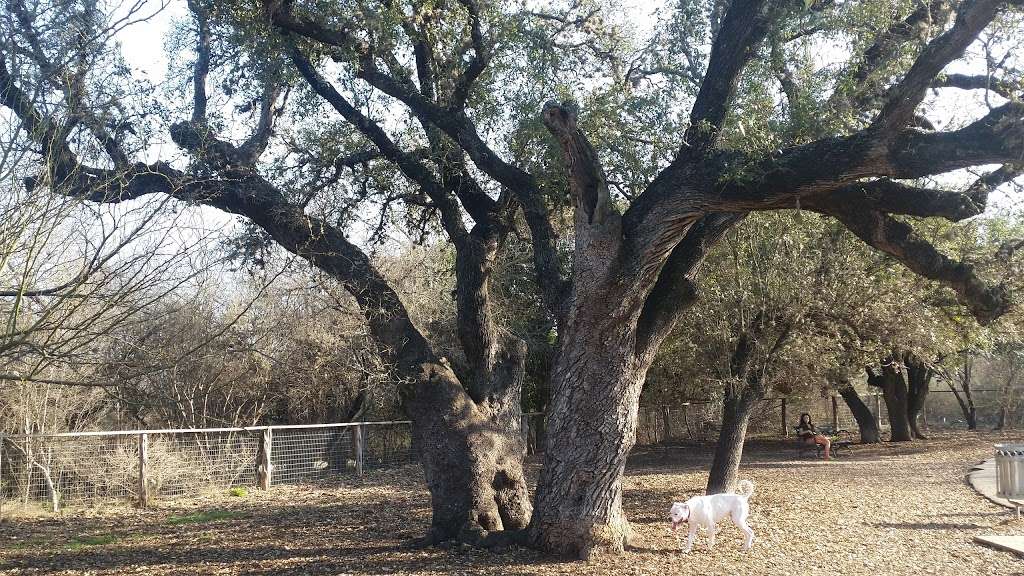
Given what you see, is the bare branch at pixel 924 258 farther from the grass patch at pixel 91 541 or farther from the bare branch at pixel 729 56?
the grass patch at pixel 91 541

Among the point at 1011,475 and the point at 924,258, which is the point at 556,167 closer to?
the point at 924,258

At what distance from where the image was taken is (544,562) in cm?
766

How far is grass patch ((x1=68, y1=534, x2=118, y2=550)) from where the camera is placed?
955 centimetres

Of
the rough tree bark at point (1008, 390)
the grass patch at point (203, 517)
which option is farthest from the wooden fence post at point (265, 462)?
the rough tree bark at point (1008, 390)

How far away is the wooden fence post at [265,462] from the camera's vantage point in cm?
1531

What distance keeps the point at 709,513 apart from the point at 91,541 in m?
7.41

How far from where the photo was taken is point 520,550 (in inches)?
319

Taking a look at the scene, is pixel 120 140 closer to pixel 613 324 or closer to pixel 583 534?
pixel 613 324

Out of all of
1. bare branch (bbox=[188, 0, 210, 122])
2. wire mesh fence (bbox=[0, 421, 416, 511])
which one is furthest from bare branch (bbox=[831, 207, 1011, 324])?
wire mesh fence (bbox=[0, 421, 416, 511])

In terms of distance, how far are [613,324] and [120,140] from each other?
16.6ft

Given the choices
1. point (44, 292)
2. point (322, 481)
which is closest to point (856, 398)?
point (322, 481)

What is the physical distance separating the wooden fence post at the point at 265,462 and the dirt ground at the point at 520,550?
0.49 metres

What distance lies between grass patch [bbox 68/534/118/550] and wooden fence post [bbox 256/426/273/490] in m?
5.03

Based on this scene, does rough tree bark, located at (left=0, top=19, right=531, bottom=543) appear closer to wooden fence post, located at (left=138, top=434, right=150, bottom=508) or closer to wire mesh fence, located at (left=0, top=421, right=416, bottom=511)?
wire mesh fence, located at (left=0, top=421, right=416, bottom=511)
